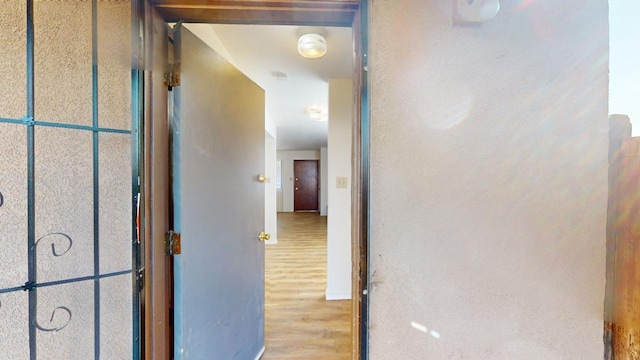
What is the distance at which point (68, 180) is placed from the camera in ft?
2.40

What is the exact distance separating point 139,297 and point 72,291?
7.0 inches

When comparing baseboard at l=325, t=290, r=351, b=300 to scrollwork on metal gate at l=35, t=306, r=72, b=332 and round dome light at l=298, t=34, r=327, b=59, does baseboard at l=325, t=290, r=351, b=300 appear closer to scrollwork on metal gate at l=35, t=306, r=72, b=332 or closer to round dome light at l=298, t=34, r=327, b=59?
scrollwork on metal gate at l=35, t=306, r=72, b=332

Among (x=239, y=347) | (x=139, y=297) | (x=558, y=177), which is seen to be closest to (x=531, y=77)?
(x=558, y=177)

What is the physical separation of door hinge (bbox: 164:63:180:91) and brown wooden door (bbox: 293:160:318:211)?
303 inches

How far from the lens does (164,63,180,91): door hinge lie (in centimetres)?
99

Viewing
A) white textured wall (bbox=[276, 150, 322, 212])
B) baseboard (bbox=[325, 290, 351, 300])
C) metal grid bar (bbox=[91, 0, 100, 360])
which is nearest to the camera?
metal grid bar (bbox=[91, 0, 100, 360])

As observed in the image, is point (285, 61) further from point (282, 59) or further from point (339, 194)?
point (339, 194)

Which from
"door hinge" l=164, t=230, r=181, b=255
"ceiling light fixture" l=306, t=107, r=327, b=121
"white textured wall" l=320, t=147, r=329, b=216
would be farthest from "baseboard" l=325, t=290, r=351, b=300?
"white textured wall" l=320, t=147, r=329, b=216

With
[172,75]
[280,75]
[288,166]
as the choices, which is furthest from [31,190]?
[288,166]

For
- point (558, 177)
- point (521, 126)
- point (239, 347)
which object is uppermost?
point (521, 126)

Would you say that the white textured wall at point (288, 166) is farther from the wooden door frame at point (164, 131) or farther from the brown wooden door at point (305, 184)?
the wooden door frame at point (164, 131)

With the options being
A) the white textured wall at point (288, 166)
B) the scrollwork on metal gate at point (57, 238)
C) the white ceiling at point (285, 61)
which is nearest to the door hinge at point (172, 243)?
the scrollwork on metal gate at point (57, 238)

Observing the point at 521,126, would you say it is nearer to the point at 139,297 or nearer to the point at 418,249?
the point at 418,249

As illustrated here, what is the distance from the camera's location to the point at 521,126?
837 millimetres
